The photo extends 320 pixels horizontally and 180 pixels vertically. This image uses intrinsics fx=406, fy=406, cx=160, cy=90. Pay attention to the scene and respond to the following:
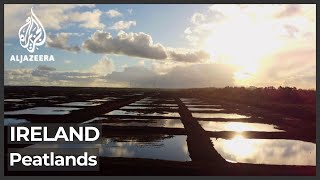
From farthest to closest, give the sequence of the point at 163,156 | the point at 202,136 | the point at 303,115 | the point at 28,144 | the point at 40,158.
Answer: the point at 303,115 → the point at 202,136 → the point at 28,144 → the point at 163,156 → the point at 40,158

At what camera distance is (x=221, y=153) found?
15.5m

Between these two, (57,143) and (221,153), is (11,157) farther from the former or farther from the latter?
(221,153)

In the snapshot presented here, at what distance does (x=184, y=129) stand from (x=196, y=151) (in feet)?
22.4

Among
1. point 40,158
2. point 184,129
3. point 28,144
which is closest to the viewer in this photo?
point 40,158

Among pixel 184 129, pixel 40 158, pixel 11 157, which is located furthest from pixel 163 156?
pixel 184 129

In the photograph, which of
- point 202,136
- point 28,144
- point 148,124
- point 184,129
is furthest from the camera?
point 148,124

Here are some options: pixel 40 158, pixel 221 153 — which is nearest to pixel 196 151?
pixel 221 153

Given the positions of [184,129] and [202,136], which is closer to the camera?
[202,136]

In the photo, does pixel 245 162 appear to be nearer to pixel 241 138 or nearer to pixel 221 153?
pixel 221 153

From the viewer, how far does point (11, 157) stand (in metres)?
13.4

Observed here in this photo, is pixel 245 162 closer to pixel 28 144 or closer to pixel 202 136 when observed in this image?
pixel 202 136

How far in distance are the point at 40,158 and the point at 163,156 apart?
14.1 feet

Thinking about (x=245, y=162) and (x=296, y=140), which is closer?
(x=245, y=162)

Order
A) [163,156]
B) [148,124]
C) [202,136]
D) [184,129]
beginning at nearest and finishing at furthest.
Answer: [163,156] → [202,136] → [184,129] → [148,124]
